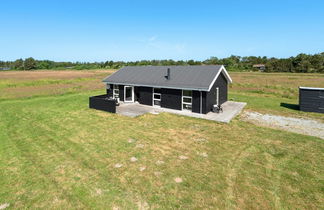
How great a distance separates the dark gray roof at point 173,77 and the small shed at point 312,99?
666 cm

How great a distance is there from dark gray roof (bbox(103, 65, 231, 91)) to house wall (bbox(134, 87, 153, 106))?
642 millimetres

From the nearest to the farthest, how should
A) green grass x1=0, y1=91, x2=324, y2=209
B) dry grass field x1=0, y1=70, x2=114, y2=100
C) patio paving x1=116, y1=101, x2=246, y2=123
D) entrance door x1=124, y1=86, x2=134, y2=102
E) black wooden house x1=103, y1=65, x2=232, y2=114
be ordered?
green grass x1=0, y1=91, x2=324, y2=209, patio paving x1=116, y1=101, x2=246, y2=123, black wooden house x1=103, y1=65, x2=232, y2=114, entrance door x1=124, y1=86, x2=134, y2=102, dry grass field x1=0, y1=70, x2=114, y2=100

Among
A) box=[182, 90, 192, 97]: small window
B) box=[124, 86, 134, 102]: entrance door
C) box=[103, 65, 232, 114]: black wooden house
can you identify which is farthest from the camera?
box=[124, 86, 134, 102]: entrance door

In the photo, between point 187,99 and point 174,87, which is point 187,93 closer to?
point 187,99

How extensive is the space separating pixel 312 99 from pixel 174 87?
11.6 meters

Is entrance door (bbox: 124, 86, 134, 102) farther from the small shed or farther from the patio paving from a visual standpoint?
the small shed

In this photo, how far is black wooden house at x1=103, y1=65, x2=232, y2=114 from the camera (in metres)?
14.5

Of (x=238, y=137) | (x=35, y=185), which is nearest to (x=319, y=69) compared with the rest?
(x=238, y=137)

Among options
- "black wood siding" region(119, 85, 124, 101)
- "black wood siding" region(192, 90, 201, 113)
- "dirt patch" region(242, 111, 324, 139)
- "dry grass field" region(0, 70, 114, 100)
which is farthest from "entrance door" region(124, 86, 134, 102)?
"dry grass field" region(0, 70, 114, 100)

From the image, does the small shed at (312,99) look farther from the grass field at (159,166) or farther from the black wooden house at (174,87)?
the grass field at (159,166)

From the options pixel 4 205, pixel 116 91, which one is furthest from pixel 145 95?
pixel 4 205

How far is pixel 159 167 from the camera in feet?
22.4

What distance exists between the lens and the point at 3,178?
612 cm

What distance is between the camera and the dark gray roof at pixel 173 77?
14539 millimetres
